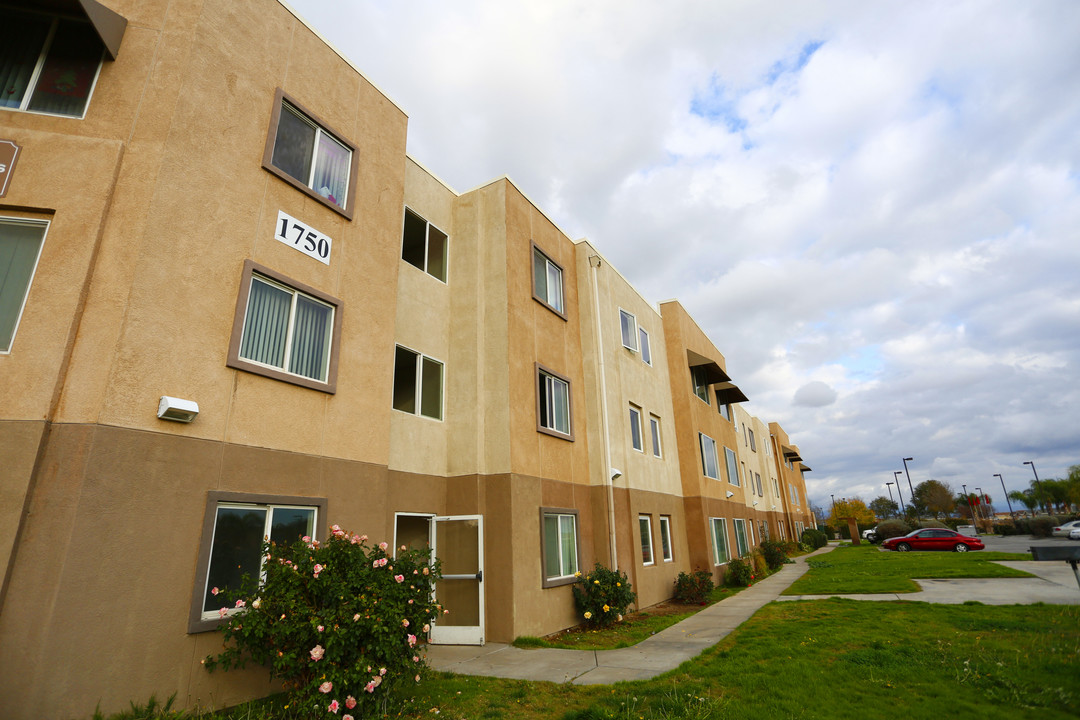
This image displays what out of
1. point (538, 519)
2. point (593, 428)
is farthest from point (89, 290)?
point (593, 428)

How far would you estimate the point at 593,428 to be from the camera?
50.7 feet

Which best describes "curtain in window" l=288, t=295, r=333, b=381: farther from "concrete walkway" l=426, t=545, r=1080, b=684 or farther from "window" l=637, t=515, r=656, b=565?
"window" l=637, t=515, r=656, b=565

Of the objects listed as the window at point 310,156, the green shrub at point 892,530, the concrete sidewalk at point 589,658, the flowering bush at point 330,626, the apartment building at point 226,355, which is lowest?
the concrete sidewalk at point 589,658

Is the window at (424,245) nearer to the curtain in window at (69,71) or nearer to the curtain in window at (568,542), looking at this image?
the curtain in window at (69,71)

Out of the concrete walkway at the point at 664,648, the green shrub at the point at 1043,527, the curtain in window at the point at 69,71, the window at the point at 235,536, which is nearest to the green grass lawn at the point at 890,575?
the concrete walkway at the point at 664,648

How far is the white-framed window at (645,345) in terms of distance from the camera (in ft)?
66.2

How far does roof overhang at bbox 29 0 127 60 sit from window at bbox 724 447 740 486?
26132mm

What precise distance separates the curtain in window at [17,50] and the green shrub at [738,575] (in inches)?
919

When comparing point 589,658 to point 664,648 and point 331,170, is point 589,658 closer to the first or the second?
point 664,648

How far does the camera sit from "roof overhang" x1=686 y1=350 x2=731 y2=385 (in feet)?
75.8

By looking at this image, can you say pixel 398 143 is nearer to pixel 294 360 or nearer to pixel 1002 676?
pixel 294 360

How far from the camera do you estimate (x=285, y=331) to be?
842 cm

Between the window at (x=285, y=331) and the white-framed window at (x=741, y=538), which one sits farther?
the white-framed window at (x=741, y=538)

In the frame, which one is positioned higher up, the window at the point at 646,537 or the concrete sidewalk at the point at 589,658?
the window at the point at 646,537
